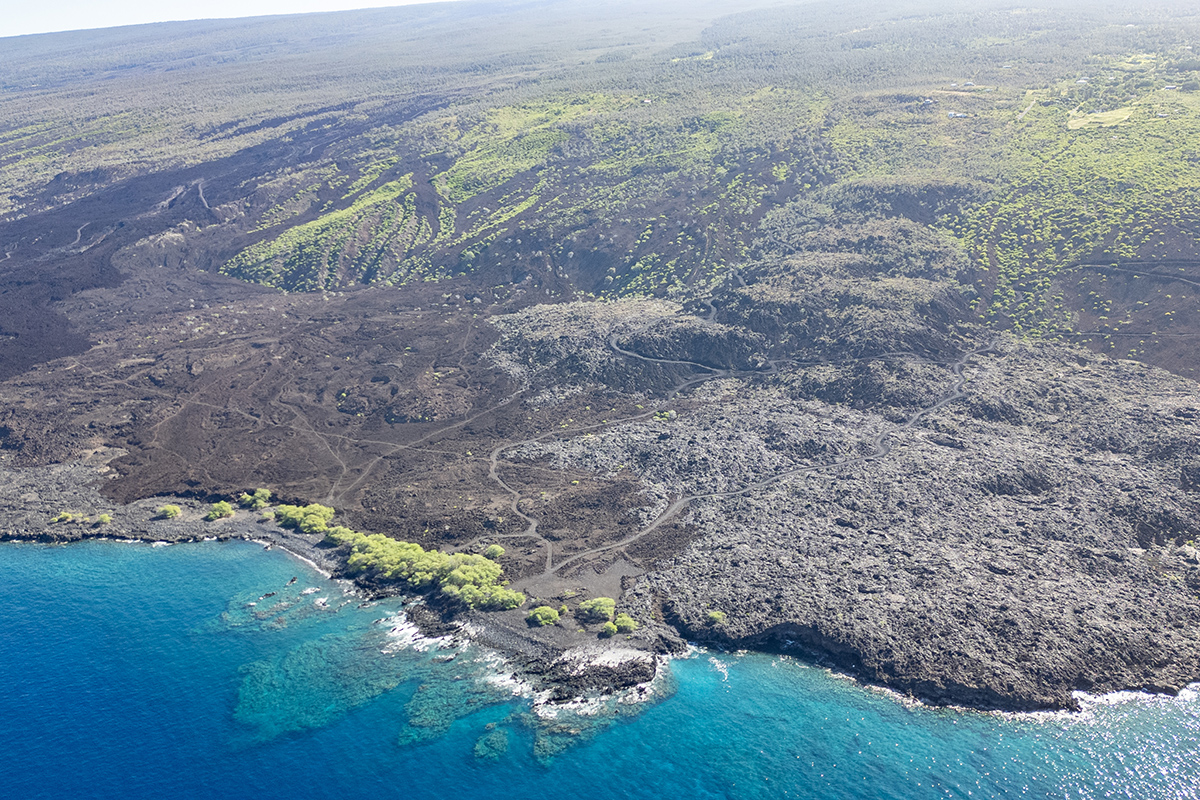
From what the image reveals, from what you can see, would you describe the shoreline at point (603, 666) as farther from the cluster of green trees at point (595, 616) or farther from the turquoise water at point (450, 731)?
the cluster of green trees at point (595, 616)

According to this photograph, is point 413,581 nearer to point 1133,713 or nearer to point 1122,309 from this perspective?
point 1133,713

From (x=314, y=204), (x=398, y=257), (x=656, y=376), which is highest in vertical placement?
(x=314, y=204)

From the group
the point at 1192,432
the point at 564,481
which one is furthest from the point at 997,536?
the point at 564,481

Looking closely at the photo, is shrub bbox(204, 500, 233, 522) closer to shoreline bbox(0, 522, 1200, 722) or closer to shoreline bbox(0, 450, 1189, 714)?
shoreline bbox(0, 450, 1189, 714)

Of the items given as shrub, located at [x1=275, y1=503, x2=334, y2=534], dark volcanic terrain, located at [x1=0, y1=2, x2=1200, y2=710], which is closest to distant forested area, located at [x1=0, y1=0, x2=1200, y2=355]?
dark volcanic terrain, located at [x1=0, y1=2, x2=1200, y2=710]

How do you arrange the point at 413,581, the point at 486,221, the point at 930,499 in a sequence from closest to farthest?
the point at 413,581, the point at 930,499, the point at 486,221

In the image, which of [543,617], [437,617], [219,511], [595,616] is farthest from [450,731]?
[219,511]

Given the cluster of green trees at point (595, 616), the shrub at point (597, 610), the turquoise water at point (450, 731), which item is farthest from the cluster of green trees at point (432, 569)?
the shrub at point (597, 610)

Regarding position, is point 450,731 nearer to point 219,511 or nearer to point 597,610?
point 597,610
